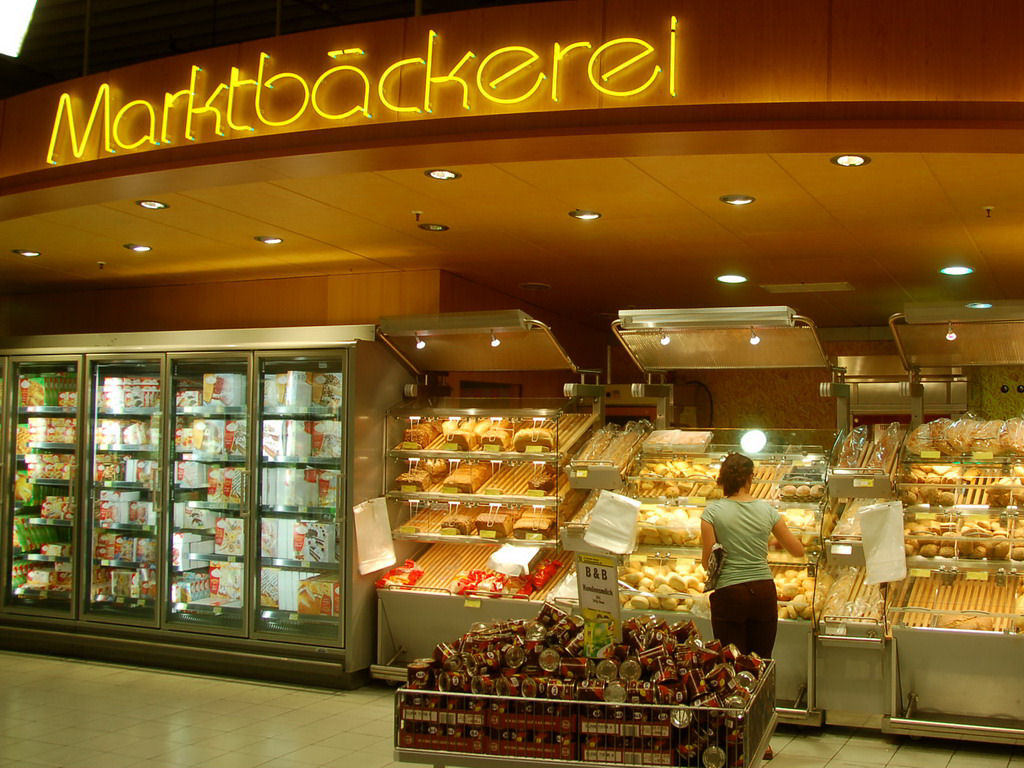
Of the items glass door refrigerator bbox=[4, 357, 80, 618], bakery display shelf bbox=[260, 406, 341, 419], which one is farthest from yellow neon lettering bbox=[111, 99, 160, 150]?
glass door refrigerator bbox=[4, 357, 80, 618]

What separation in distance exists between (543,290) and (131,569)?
422cm

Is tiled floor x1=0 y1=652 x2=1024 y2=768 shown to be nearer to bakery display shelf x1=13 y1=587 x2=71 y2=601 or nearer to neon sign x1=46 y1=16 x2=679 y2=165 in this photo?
bakery display shelf x1=13 y1=587 x2=71 y2=601

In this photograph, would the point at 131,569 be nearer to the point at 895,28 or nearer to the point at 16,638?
the point at 16,638

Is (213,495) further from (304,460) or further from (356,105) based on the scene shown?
(356,105)

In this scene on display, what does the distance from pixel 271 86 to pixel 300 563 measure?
3.41 metres

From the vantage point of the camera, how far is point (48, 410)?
788cm

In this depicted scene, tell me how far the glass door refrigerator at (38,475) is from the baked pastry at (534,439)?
3793mm

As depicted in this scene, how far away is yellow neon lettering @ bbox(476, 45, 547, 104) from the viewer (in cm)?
452

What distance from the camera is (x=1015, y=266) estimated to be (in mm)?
7297

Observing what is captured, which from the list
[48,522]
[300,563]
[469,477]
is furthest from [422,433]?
[48,522]

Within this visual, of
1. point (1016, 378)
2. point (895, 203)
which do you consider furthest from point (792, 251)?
point (1016, 378)

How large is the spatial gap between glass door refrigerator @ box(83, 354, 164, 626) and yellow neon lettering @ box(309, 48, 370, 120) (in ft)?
11.1

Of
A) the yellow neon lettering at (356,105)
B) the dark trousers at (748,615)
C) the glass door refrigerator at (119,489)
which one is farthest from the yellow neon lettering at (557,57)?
the glass door refrigerator at (119,489)

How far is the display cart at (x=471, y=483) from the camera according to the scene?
6.38 meters
